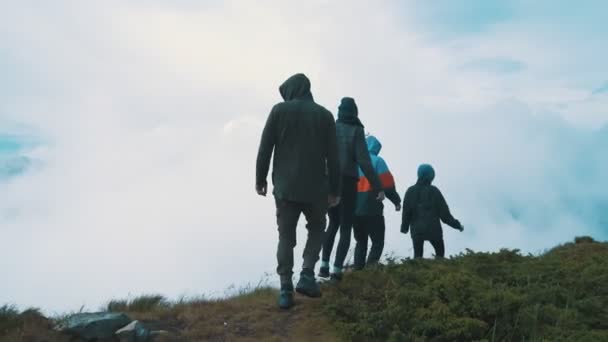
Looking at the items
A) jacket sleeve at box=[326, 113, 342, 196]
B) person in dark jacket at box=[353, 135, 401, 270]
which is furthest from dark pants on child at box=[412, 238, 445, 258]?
jacket sleeve at box=[326, 113, 342, 196]

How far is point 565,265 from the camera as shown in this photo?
10.0 metres

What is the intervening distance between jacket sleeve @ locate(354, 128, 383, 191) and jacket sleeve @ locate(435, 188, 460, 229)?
231cm

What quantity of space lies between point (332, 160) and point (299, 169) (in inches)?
17.3

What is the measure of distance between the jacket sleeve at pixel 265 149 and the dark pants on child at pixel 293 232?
0.35 metres

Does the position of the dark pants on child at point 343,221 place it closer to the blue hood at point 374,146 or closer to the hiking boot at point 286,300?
the blue hood at point 374,146

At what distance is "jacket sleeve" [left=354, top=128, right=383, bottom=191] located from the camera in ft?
31.0

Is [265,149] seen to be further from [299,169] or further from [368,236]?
[368,236]

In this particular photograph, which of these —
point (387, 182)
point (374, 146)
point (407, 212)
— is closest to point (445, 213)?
point (407, 212)

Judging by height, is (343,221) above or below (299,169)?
below

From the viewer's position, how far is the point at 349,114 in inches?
383

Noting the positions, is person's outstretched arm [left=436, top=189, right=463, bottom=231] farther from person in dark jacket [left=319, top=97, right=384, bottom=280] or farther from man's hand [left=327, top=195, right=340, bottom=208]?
man's hand [left=327, top=195, right=340, bottom=208]

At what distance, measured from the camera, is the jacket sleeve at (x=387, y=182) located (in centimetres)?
1102

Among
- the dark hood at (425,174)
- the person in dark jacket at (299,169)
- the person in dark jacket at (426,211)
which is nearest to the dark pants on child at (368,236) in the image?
the person in dark jacket at (426,211)

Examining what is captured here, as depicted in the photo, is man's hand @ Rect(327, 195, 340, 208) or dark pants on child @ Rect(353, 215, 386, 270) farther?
dark pants on child @ Rect(353, 215, 386, 270)
